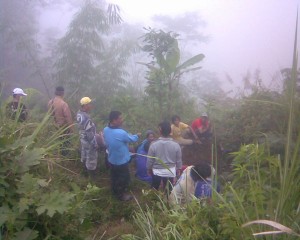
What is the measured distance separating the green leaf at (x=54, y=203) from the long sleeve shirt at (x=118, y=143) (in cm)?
278

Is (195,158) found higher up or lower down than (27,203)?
lower down

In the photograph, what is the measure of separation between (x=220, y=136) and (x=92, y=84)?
15.8 feet

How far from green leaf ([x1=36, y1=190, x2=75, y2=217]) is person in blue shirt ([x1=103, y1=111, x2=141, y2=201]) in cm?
278

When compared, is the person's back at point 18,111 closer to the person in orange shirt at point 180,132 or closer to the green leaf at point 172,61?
the person in orange shirt at point 180,132

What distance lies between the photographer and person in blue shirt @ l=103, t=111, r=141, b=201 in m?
4.50

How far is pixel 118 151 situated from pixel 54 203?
9.54 feet

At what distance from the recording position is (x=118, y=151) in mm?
4590

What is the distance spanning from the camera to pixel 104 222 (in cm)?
401

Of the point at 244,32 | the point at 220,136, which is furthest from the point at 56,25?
the point at 220,136

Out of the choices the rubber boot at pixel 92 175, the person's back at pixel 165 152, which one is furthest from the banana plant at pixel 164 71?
the person's back at pixel 165 152

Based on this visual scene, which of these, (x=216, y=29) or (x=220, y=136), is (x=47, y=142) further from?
(x=216, y=29)

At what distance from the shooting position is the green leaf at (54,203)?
64.7 inches

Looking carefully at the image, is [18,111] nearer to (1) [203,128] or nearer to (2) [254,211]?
(2) [254,211]

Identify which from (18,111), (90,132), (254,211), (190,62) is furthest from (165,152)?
(190,62)
